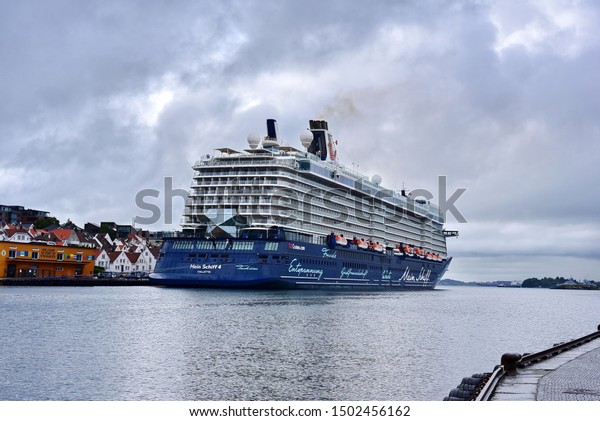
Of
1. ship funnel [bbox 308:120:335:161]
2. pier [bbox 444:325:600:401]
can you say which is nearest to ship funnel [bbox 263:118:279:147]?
ship funnel [bbox 308:120:335:161]

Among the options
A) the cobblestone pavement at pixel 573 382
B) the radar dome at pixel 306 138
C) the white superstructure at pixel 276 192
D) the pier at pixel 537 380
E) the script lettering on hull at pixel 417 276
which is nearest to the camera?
the cobblestone pavement at pixel 573 382

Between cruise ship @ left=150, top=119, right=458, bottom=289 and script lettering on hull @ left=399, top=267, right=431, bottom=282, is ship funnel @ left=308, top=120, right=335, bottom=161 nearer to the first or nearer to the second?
cruise ship @ left=150, top=119, right=458, bottom=289

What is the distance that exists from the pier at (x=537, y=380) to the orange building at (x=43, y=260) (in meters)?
102

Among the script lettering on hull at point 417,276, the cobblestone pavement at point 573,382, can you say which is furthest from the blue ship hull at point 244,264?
the cobblestone pavement at point 573,382

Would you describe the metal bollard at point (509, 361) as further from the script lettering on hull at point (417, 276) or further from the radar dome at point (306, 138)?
the script lettering on hull at point (417, 276)

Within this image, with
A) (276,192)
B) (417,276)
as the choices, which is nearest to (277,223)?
(276,192)

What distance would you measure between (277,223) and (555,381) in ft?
211

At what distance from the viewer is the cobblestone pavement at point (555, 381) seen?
65.0 feet

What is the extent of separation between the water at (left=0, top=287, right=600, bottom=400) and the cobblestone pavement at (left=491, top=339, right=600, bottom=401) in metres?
3.35

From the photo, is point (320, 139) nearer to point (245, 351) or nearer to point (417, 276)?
point (417, 276)

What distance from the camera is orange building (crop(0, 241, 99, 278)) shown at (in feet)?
378
